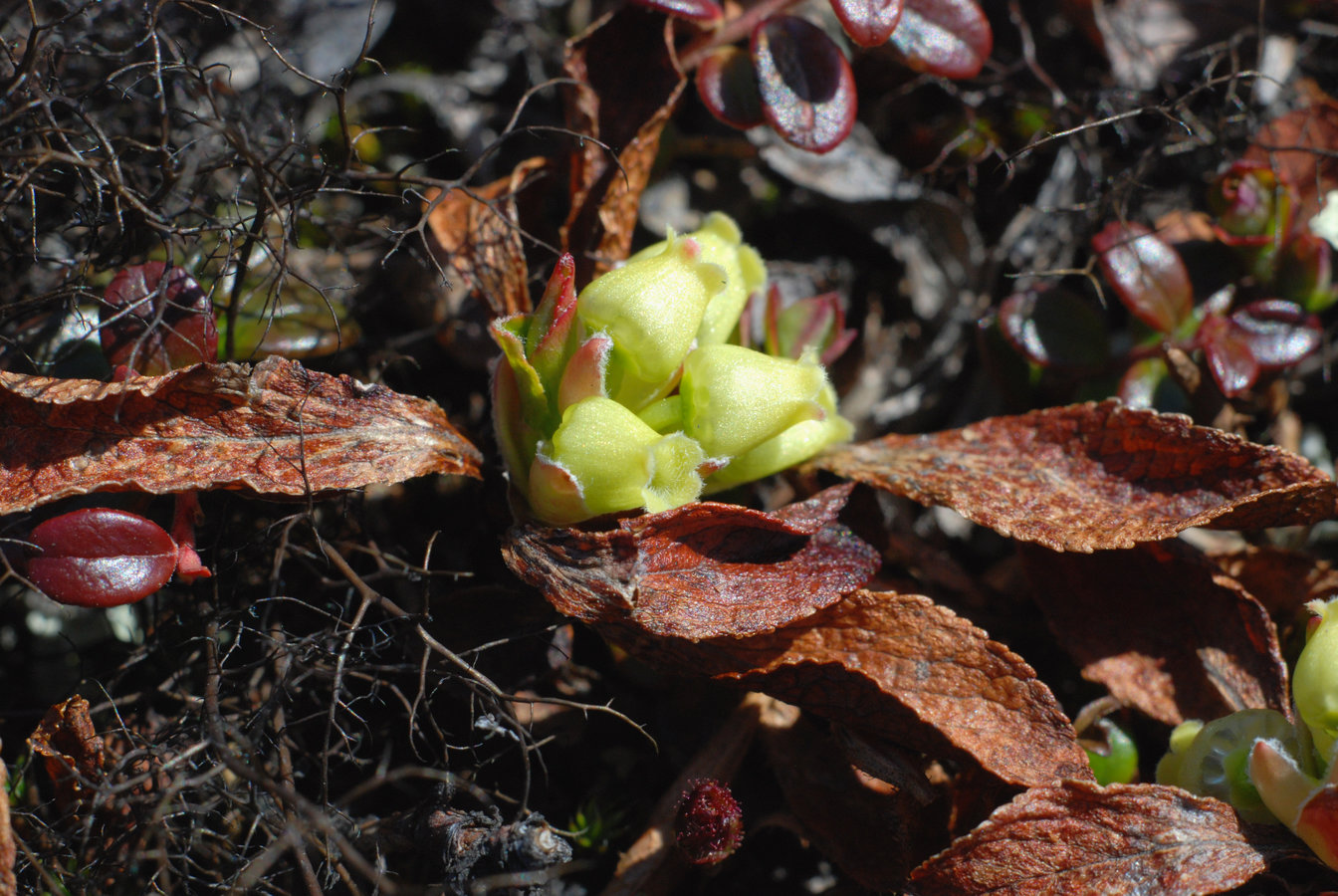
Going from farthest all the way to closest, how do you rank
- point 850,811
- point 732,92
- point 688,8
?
point 732,92 < point 688,8 < point 850,811

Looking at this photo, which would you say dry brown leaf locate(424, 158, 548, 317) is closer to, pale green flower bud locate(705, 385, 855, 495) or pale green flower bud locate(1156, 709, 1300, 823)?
pale green flower bud locate(705, 385, 855, 495)

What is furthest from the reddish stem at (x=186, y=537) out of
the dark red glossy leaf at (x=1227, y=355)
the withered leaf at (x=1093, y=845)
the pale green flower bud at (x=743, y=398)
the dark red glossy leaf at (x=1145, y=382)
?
the dark red glossy leaf at (x=1227, y=355)

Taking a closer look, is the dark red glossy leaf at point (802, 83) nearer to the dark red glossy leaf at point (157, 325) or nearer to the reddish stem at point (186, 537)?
the dark red glossy leaf at point (157, 325)

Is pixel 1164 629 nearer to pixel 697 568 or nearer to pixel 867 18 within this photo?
pixel 697 568

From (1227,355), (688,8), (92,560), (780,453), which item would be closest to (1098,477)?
(1227,355)

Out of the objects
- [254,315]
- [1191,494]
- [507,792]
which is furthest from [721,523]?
[254,315]

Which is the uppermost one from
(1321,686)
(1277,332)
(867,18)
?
(867,18)
